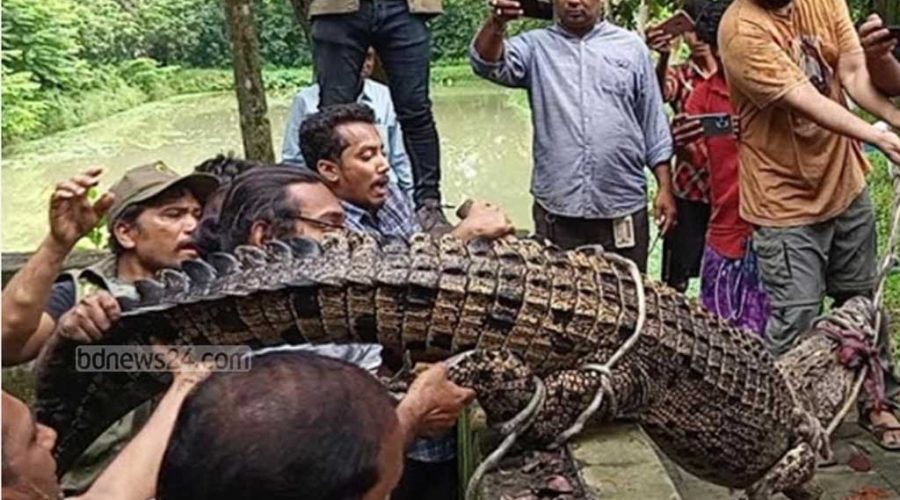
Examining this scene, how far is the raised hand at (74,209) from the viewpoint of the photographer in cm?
228

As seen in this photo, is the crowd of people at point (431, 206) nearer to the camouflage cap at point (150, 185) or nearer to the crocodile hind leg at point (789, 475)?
the camouflage cap at point (150, 185)

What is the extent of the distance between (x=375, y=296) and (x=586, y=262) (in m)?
0.54

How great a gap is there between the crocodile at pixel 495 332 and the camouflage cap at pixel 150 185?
0.52m

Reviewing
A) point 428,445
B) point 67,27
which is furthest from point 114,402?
point 67,27

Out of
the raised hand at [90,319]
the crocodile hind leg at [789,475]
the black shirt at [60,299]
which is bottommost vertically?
the crocodile hind leg at [789,475]

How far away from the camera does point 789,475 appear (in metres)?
3.07

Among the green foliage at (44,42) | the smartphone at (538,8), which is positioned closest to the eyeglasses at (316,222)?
the smartphone at (538,8)

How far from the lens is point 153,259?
9.52ft

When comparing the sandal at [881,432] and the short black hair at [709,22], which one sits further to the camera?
the short black hair at [709,22]

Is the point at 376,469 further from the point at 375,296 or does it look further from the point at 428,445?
the point at 428,445

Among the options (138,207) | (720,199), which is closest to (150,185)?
(138,207)

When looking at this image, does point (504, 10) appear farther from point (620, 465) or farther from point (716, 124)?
point (620, 465)

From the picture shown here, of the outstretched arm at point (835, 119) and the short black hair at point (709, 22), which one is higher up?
the short black hair at point (709, 22)

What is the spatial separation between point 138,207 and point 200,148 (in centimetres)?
1686
